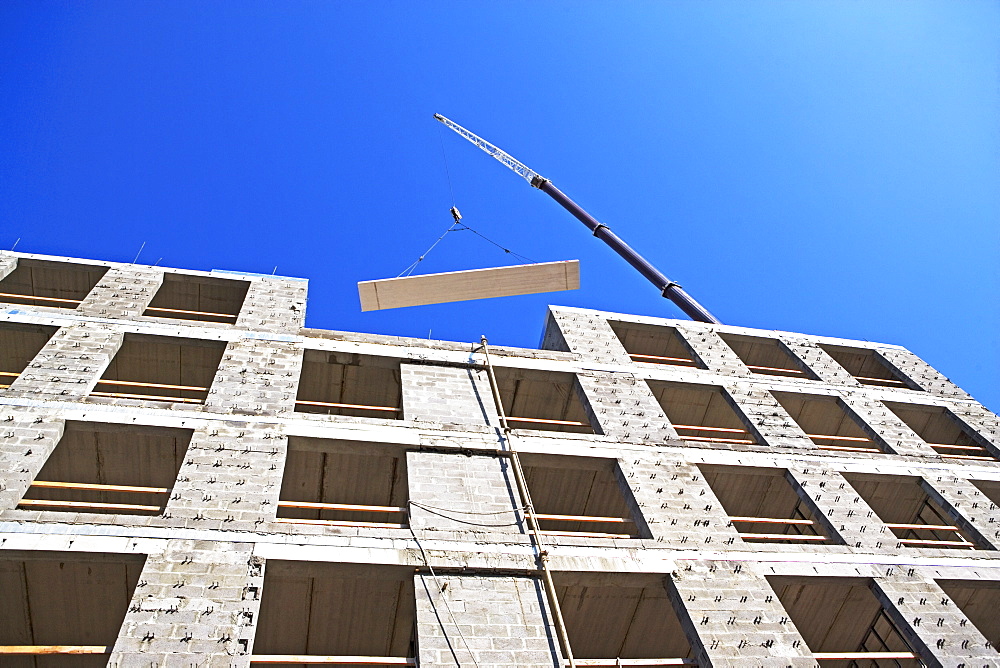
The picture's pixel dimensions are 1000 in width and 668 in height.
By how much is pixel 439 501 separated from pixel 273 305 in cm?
863

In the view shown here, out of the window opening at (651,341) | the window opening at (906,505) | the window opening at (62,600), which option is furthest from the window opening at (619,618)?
the window opening at (651,341)

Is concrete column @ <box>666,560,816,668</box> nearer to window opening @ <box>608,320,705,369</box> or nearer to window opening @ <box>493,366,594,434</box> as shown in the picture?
window opening @ <box>493,366,594,434</box>

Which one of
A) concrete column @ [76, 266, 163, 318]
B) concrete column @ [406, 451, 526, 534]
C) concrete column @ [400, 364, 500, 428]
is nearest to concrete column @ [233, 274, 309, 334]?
concrete column @ [76, 266, 163, 318]

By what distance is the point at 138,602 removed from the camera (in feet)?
33.2

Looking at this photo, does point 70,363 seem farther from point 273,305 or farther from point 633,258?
point 633,258

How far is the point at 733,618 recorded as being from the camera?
1190 cm

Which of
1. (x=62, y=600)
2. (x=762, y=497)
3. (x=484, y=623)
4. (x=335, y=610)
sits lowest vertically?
(x=62, y=600)

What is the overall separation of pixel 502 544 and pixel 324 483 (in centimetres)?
Answer: 486

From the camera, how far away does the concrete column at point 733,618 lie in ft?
37.0

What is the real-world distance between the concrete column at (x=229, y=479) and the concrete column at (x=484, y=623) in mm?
3189

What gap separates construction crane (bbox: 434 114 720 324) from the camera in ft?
118

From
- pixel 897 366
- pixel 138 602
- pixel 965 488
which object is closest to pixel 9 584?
pixel 138 602

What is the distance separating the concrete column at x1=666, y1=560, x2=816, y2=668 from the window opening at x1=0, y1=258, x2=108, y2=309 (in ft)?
56.3

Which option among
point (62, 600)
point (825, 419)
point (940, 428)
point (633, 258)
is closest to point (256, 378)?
point (62, 600)
